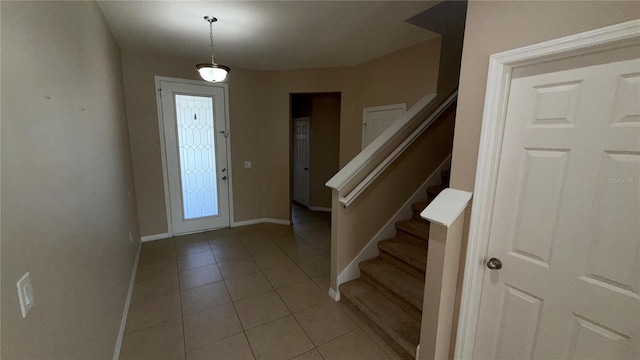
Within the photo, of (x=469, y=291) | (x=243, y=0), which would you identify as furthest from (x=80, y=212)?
(x=469, y=291)

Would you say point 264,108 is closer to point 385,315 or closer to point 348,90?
point 348,90

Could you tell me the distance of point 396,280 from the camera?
2178mm

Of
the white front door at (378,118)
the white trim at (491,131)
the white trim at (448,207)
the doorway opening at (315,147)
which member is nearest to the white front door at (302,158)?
the doorway opening at (315,147)

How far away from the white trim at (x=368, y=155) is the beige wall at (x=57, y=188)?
159cm

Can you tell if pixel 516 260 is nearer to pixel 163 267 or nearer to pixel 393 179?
pixel 393 179

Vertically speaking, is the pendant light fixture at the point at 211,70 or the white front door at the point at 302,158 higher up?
the pendant light fixture at the point at 211,70

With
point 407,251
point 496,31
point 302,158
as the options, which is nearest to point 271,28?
point 496,31

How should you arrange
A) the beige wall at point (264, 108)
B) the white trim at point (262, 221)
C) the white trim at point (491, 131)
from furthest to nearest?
the white trim at point (262, 221)
the beige wall at point (264, 108)
the white trim at point (491, 131)

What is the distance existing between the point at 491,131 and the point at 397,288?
1433mm

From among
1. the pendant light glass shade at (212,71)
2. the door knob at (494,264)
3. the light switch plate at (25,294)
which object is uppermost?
the pendant light glass shade at (212,71)

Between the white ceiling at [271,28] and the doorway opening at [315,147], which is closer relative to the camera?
the white ceiling at [271,28]

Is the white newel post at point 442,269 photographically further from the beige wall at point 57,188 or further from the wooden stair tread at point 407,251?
the beige wall at point 57,188

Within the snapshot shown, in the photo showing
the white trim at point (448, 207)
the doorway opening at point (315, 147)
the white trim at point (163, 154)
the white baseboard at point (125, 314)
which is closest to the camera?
the white trim at point (448, 207)

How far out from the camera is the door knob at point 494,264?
1311mm
